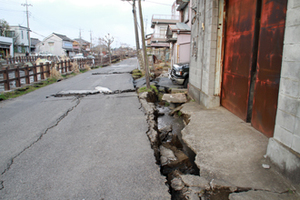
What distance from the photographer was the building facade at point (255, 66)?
2854 millimetres

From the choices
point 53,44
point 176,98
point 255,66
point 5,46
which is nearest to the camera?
point 255,66

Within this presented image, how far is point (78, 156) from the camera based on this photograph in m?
3.82

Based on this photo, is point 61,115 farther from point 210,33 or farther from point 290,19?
point 290,19

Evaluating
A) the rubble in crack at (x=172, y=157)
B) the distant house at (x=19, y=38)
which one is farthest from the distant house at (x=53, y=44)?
the rubble in crack at (x=172, y=157)

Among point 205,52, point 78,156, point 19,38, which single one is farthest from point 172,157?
point 19,38

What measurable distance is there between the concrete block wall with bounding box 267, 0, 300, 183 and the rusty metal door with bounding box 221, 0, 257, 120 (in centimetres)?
216

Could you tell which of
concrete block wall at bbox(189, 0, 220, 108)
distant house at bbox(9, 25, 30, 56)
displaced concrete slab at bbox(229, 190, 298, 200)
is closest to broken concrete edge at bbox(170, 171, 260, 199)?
displaced concrete slab at bbox(229, 190, 298, 200)

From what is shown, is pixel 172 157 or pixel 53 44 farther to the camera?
pixel 53 44

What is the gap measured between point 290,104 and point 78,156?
335 cm

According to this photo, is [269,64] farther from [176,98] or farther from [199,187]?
[176,98]

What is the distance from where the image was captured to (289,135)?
2883mm

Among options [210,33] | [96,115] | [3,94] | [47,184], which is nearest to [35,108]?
[96,115]

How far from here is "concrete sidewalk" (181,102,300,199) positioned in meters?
2.78

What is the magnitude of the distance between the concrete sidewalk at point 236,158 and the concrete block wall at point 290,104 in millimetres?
255
